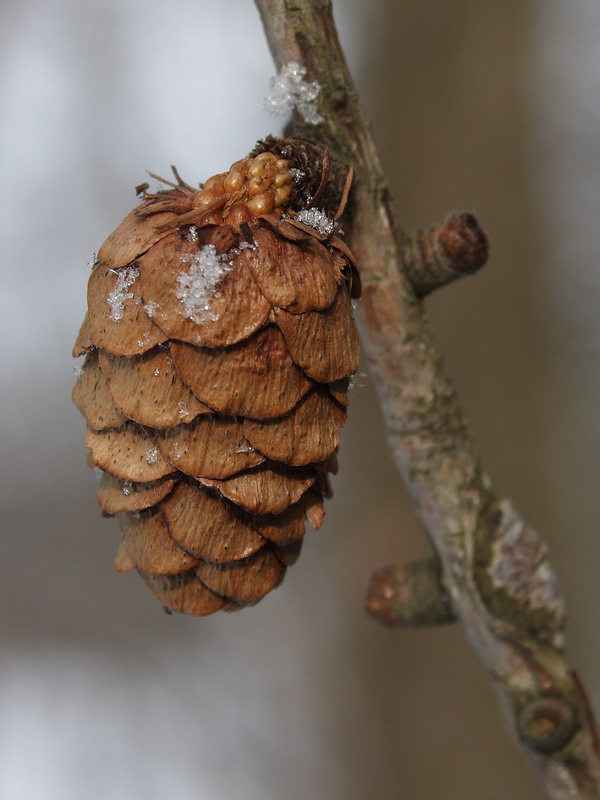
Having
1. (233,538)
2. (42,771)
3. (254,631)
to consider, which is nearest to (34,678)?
(42,771)

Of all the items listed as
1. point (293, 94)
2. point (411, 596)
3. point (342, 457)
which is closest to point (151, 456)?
point (293, 94)

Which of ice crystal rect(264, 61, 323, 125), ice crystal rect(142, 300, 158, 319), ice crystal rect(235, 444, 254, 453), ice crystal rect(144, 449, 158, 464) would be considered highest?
ice crystal rect(264, 61, 323, 125)

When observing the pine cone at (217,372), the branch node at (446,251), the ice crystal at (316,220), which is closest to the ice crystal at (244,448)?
the pine cone at (217,372)

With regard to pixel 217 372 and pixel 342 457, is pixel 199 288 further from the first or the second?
pixel 342 457

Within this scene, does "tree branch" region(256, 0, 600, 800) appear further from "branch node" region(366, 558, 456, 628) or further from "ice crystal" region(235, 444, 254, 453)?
"ice crystal" region(235, 444, 254, 453)

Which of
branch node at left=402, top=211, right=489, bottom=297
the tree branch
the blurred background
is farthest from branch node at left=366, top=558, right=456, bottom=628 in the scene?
the blurred background

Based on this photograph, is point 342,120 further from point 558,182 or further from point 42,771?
point 42,771

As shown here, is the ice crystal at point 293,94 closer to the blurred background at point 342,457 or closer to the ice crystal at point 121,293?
the ice crystal at point 121,293
